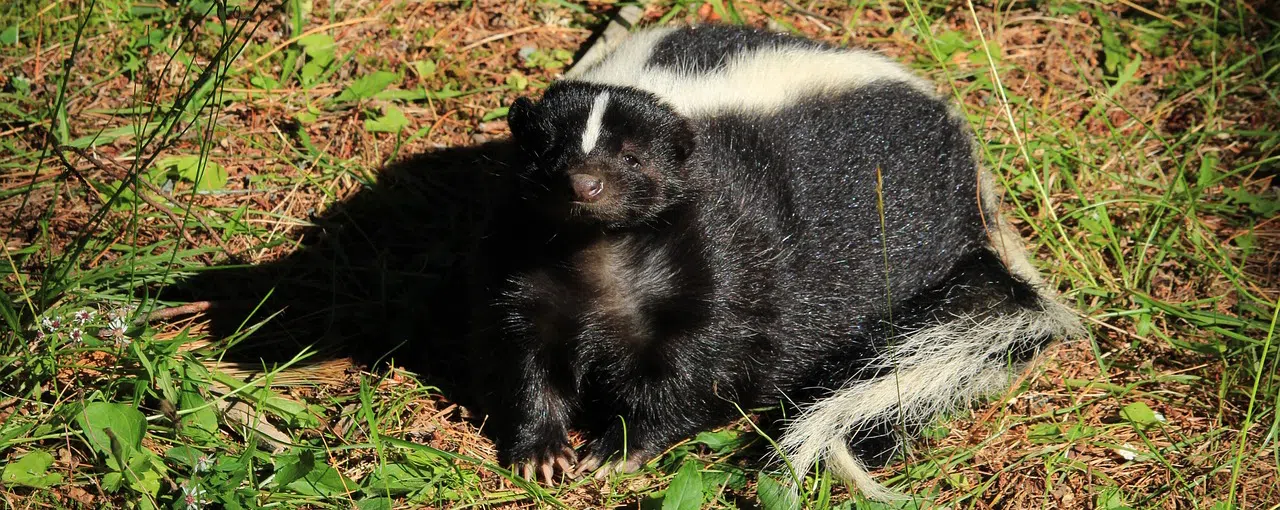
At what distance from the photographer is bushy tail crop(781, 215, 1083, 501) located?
12.5 ft

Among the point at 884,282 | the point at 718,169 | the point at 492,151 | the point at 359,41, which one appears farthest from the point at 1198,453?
the point at 359,41

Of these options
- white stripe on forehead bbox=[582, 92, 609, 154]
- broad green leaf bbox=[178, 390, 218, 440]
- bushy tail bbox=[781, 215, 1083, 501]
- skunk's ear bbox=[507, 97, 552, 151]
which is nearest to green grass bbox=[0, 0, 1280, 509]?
broad green leaf bbox=[178, 390, 218, 440]

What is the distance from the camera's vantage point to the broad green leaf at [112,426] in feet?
11.1

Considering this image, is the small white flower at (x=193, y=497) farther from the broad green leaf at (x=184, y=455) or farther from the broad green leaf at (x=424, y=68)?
the broad green leaf at (x=424, y=68)

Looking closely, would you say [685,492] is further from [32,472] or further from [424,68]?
[424,68]

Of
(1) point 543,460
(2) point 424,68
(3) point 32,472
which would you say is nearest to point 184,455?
(3) point 32,472

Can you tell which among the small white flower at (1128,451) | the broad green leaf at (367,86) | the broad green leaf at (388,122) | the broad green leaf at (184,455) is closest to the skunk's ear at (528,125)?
the broad green leaf at (184,455)

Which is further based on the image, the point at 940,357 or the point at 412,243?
the point at 412,243

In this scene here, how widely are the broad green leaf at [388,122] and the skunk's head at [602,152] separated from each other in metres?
1.56

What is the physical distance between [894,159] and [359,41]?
2.71 m

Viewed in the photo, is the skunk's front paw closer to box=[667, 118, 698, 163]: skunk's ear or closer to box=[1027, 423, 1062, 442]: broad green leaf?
box=[667, 118, 698, 163]: skunk's ear

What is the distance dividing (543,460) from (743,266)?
0.98 m

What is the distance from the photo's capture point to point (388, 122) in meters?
5.11

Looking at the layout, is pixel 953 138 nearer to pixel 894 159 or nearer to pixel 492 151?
pixel 894 159
